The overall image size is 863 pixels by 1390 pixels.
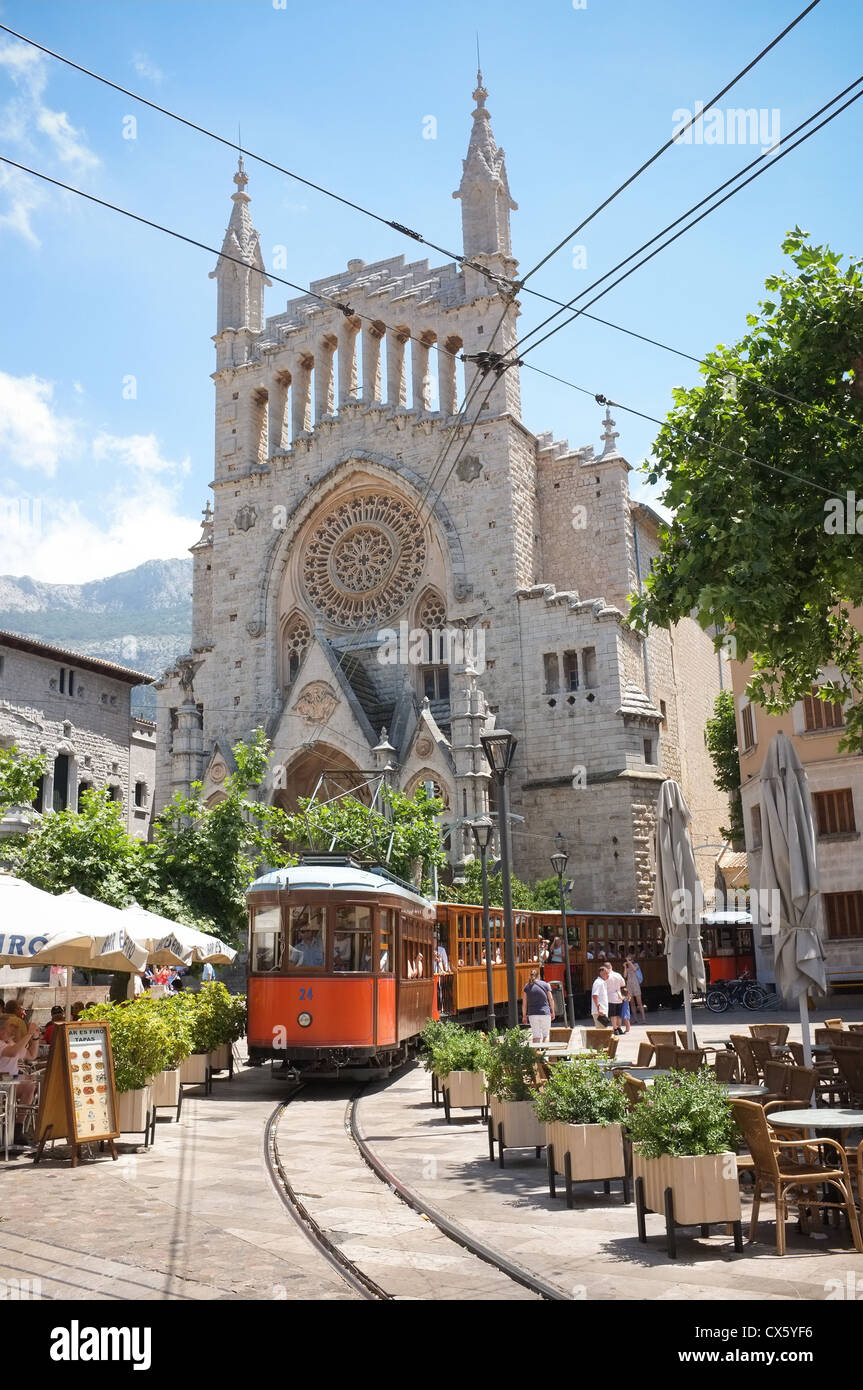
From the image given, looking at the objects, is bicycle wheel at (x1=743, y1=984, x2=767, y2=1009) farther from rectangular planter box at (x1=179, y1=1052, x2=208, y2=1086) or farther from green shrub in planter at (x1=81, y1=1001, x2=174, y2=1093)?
green shrub in planter at (x1=81, y1=1001, x2=174, y2=1093)

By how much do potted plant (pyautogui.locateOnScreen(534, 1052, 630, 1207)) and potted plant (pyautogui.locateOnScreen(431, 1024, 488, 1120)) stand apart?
3966 mm

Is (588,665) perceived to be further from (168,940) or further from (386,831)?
(168,940)

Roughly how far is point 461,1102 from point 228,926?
10.0m

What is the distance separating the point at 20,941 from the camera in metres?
9.97

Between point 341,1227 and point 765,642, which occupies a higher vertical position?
point 765,642

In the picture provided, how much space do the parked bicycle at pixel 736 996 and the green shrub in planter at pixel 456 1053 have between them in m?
14.4

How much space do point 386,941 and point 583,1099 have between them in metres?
7.28

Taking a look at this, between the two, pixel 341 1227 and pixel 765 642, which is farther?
pixel 765 642

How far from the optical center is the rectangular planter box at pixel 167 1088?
1231cm

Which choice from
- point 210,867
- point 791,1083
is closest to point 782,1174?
point 791,1083

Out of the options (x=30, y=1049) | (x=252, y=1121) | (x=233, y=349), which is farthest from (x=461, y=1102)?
(x=233, y=349)
